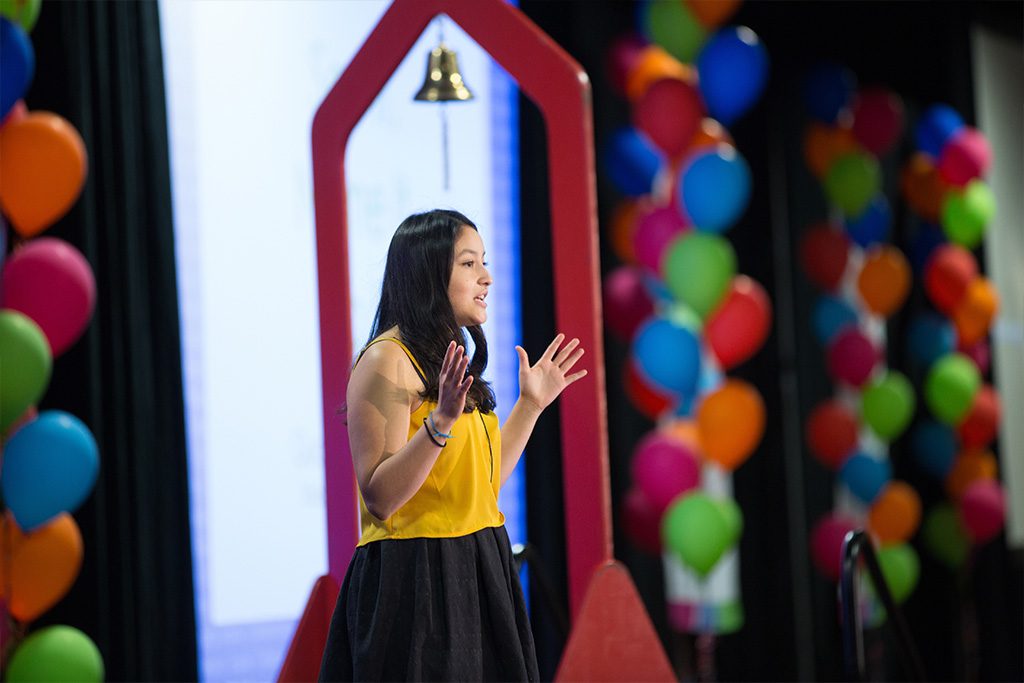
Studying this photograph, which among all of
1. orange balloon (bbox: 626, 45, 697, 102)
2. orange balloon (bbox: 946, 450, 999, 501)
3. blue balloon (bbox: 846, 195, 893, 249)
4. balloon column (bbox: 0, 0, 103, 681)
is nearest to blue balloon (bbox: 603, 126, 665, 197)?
orange balloon (bbox: 626, 45, 697, 102)

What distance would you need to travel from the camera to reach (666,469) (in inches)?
140

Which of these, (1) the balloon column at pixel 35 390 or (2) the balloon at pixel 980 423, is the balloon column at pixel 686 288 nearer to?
(2) the balloon at pixel 980 423

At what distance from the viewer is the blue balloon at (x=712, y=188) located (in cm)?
352

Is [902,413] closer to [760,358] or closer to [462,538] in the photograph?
[760,358]

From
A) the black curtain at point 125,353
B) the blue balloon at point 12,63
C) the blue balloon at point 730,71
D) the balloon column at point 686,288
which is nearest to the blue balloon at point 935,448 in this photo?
the balloon column at point 686,288

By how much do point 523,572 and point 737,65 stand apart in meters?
1.68

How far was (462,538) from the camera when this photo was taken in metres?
1.58

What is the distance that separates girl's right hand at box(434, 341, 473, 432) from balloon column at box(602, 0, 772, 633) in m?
2.12

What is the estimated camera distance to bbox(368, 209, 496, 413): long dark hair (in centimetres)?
154

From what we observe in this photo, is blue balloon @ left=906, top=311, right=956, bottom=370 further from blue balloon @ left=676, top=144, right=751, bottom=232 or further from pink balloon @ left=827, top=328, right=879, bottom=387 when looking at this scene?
blue balloon @ left=676, top=144, right=751, bottom=232

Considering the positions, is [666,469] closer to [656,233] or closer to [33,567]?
[656,233]

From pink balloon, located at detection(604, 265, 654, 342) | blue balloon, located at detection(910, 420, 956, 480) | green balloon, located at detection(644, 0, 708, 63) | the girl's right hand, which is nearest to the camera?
the girl's right hand

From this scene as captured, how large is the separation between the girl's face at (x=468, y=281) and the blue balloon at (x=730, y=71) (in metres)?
2.30

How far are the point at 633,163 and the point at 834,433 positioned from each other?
3.94ft
